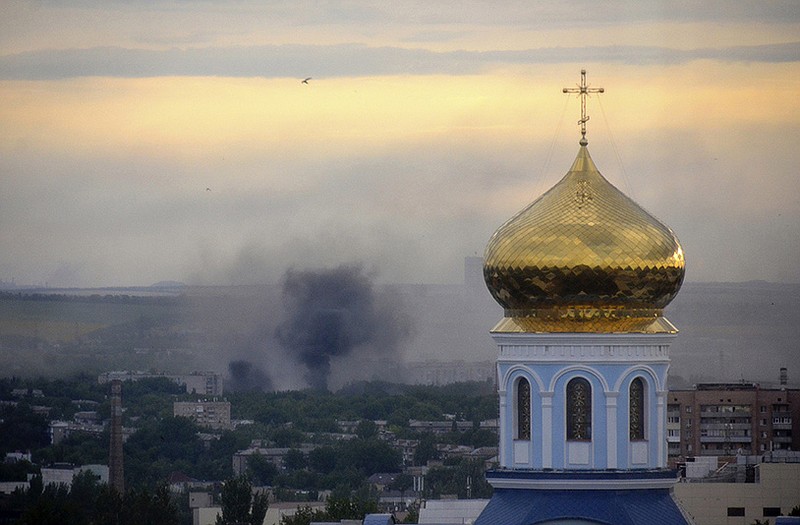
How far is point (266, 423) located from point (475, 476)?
1455cm

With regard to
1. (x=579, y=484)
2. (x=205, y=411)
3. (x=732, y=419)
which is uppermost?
(x=205, y=411)

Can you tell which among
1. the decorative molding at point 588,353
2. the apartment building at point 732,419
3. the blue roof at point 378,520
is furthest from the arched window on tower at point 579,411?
the apartment building at point 732,419

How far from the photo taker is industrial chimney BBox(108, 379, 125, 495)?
5644cm

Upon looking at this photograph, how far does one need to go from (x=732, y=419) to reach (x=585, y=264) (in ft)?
119

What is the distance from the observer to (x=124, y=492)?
5222 centimetres

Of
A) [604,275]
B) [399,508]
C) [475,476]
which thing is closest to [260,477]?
[475,476]

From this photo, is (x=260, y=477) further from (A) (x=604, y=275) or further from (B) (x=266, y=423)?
(A) (x=604, y=275)

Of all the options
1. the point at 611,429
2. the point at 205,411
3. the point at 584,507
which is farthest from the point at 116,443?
the point at 584,507

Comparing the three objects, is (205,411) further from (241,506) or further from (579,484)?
(579,484)

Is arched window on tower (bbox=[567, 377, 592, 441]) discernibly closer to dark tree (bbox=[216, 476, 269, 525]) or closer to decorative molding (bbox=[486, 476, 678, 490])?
decorative molding (bbox=[486, 476, 678, 490])

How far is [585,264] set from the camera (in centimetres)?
2045

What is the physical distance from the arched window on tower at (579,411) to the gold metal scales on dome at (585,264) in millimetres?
432

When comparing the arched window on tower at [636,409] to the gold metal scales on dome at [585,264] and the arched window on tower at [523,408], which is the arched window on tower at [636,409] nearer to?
the gold metal scales on dome at [585,264]

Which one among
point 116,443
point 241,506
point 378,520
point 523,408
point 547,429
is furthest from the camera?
point 116,443
